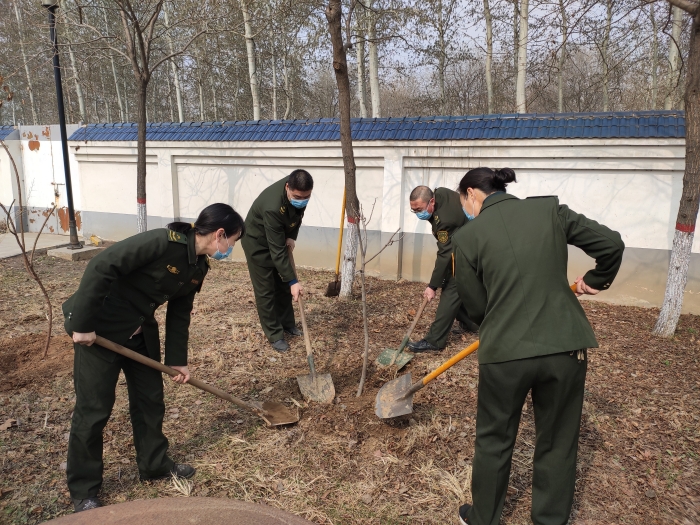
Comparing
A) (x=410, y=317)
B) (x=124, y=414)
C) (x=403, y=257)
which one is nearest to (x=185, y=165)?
(x=403, y=257)

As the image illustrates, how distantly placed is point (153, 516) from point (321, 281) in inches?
216

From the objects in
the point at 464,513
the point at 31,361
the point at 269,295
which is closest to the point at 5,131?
the point at 31,361

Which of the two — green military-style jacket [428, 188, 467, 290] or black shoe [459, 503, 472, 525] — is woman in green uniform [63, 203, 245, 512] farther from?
green military-style jacket [428, 188, 467, 290]

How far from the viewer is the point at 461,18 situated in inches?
587

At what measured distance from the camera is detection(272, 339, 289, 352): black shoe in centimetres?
452

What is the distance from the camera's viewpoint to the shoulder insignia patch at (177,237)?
7.51ft

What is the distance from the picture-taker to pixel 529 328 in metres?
1.90

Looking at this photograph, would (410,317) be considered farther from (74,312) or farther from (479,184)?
(74,312)

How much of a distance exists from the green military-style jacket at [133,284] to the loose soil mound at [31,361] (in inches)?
76.7

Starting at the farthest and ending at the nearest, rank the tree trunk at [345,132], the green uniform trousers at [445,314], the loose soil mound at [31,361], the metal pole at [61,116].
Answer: the metal pole at [61,116]
the tree trunk at [345,132]
the green uniform trousers at [445,314]
the loose soil mound at [31,361]

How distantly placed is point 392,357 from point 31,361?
3.14 meters

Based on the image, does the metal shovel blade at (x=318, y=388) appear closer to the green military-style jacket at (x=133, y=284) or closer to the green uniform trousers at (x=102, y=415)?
the green uniform trousers at (x=102, y=415)

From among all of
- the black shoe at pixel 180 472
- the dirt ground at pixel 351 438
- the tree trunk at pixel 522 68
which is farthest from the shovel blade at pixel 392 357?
the tree trunk at pixel 522 68

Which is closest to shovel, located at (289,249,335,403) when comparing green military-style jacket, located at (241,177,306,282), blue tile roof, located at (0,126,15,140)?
green military-style jacket, located at (241,177,306,282)
